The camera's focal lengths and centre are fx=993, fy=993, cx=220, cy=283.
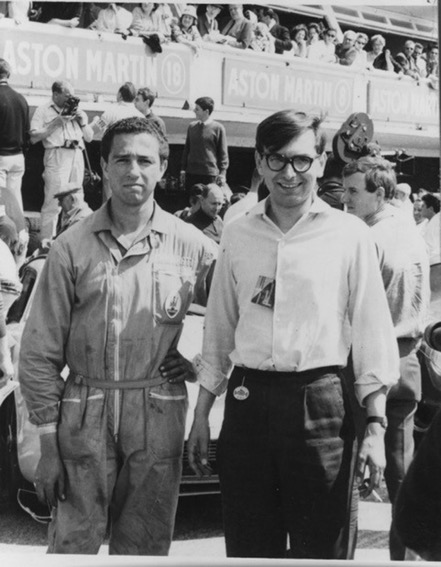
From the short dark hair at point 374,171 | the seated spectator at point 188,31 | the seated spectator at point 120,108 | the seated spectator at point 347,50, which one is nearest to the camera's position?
the short dark hair at point 374,171

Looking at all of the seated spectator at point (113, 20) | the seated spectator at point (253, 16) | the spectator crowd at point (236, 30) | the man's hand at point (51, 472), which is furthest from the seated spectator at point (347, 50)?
the man's hand at point (51, 472)

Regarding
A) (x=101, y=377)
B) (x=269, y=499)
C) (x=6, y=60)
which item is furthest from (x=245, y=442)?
(x=6, y=60)

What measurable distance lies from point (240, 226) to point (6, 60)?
1333mm

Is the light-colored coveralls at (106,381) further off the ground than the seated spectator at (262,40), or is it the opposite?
the seated spectator at (262,40)

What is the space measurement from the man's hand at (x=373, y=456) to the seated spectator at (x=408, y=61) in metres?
1.77

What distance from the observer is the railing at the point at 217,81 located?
3.75m

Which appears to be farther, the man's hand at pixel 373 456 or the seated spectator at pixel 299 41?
the seated spectator at pixel 299 41

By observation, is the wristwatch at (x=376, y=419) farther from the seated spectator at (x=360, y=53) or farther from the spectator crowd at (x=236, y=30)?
the seated spectator at (x=360, y=53)

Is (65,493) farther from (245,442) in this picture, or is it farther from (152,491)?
(245,442)

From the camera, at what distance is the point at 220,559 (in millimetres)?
3014

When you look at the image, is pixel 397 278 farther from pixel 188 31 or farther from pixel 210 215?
pixel 188 31

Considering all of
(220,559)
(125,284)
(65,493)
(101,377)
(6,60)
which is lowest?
(220,559)

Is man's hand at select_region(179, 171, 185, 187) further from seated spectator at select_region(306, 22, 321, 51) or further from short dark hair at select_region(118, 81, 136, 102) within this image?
seated spectator at select_region(306, 22, 321, 51)

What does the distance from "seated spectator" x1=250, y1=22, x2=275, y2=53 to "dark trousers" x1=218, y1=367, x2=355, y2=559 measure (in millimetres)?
1836
